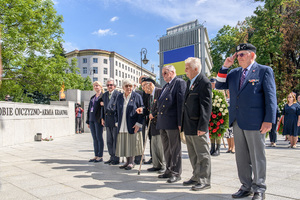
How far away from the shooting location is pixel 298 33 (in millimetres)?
25453

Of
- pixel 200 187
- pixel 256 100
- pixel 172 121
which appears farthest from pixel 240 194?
pixel 172 121

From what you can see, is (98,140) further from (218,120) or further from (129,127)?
(218,120)

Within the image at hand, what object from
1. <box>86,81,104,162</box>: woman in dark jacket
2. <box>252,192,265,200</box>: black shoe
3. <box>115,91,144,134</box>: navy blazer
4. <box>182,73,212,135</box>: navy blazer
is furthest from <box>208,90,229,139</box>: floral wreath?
<box>252,192,265,200</box>: black shoe

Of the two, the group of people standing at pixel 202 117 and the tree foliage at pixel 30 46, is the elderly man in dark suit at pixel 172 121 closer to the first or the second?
the group of people standing at pixel 202 117

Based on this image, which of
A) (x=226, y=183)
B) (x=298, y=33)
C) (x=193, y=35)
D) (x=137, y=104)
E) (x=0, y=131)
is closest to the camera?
(x=226, y=183)

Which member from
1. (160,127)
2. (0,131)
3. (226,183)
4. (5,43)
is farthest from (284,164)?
(5,43)

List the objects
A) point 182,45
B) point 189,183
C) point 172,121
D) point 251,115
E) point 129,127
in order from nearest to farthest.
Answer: point 251,115 → point 189,183 → point 172,121 → point 129,127 → point 182,45

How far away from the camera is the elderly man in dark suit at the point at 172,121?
4.77 metres

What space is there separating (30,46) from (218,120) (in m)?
18.8

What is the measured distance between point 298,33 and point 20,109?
1015 inches

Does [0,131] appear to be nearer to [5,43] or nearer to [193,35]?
[5,43]

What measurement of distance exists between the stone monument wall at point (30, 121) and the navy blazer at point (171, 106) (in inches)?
314

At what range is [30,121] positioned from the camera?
1226cm

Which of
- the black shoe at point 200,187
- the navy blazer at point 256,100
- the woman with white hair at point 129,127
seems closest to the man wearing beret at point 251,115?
the navy blazer at point 256,100
